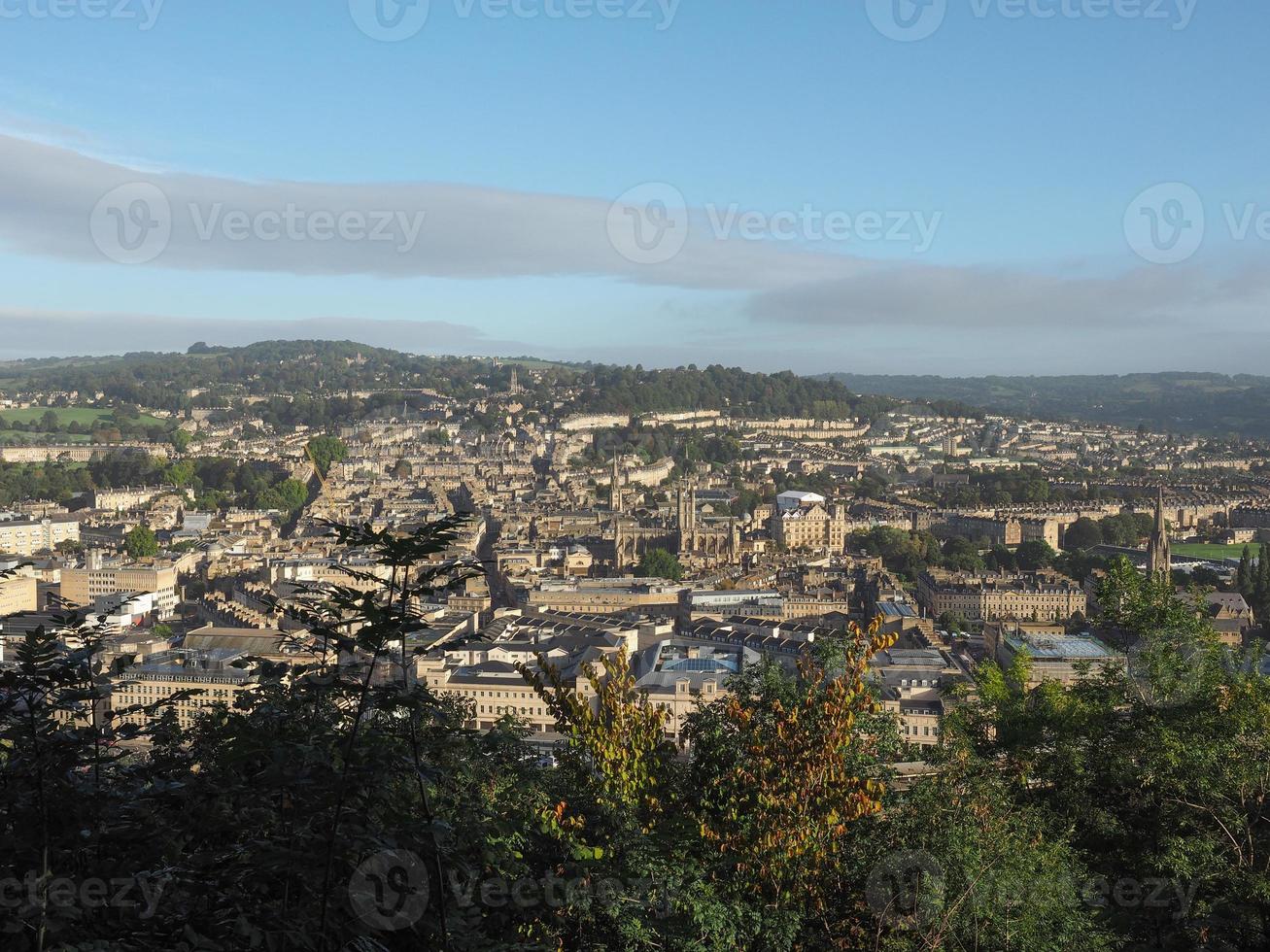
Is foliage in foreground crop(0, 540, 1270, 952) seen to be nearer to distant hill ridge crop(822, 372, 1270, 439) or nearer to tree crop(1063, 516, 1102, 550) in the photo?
tree crop(1063, 516, 1102, 550)

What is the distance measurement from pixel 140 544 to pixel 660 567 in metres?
16.4

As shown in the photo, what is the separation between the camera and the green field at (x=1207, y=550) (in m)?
43.5

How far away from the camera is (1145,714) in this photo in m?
8.39

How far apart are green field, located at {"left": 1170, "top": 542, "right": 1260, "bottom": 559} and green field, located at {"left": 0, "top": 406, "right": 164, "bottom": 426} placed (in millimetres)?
61029

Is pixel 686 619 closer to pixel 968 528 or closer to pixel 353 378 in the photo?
pixel 968 528

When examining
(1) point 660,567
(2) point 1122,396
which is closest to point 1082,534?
(1) point 660,567

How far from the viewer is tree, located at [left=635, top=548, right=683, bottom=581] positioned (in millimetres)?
36125

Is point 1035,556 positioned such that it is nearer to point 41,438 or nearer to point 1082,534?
point 1082,534

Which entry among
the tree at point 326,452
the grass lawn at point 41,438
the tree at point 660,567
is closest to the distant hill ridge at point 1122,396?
the tree at point 326,452

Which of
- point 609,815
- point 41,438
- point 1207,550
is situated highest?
point 609,815

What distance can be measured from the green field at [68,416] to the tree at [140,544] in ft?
137

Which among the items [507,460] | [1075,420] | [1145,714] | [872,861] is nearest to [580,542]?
[507,460]

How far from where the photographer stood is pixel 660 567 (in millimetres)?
36625

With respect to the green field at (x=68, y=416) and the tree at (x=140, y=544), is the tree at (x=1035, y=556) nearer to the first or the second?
the tree at (x=140, y=544)
